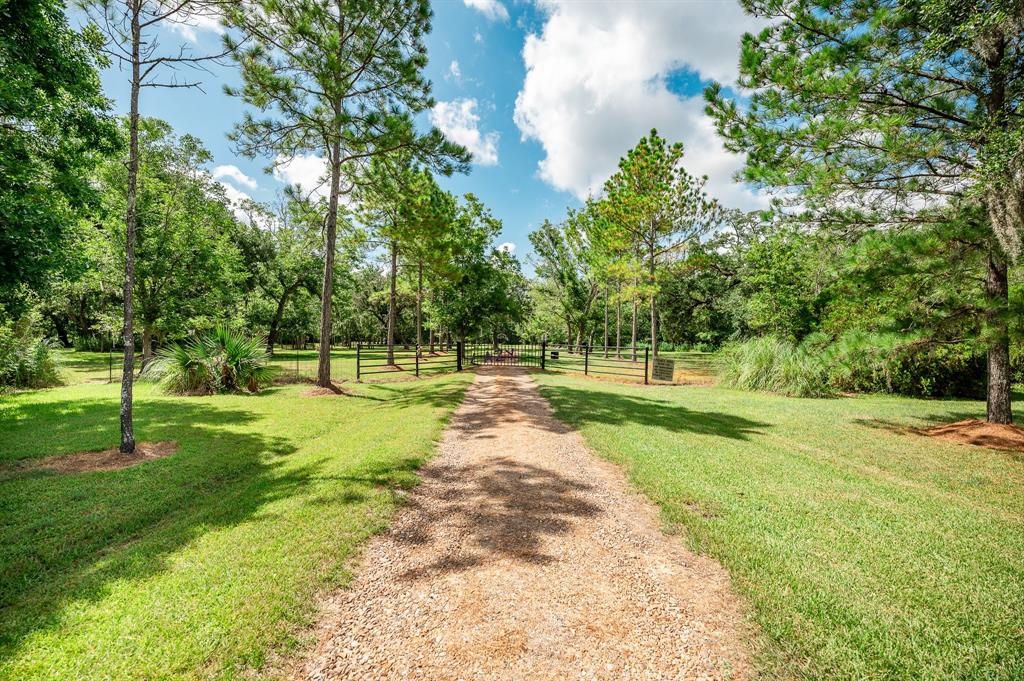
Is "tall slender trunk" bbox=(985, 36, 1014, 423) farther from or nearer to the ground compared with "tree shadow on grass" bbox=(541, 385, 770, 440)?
farther from the ground

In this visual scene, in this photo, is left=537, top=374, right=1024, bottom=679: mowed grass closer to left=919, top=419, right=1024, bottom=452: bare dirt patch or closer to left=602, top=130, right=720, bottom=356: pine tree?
left=919, top=419, right=1024, bottom=452: bare dirt patch

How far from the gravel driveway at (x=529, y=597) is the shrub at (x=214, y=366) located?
10.2m

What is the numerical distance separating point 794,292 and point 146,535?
23.0m

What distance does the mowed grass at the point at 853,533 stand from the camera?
2254 mm

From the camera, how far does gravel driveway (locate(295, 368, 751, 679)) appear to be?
220 cm

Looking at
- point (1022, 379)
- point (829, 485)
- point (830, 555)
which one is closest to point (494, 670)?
point (830, 555)

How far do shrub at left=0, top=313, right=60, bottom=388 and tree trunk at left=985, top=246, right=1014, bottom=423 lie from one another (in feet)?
78.7

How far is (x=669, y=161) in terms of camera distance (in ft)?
62.9

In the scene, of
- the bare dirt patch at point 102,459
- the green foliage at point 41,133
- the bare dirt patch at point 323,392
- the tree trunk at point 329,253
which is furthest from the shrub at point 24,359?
the bare dirt patch at point 102,459

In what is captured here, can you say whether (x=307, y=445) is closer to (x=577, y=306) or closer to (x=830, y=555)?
(x=830, y=555)

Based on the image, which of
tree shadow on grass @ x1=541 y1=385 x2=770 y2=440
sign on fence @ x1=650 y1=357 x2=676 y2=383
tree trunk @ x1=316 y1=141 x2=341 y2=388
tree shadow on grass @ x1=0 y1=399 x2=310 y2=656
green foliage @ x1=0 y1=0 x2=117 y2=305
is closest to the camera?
tree shadow on grass @ x1=0 y1=399 x2=310 y2=656

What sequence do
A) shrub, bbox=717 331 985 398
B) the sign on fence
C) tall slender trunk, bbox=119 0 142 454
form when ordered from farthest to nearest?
1. the sign on fence
2. shrub, bbox=717 331 985 398
3. tall slender trunk, bbox=119 0 142 454

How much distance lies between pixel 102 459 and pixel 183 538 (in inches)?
142

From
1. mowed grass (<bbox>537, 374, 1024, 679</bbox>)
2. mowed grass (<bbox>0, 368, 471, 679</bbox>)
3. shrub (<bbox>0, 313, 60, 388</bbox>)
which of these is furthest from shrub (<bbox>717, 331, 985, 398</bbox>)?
shrub (<bbox>0, 313, 60, 388</bbox>)
